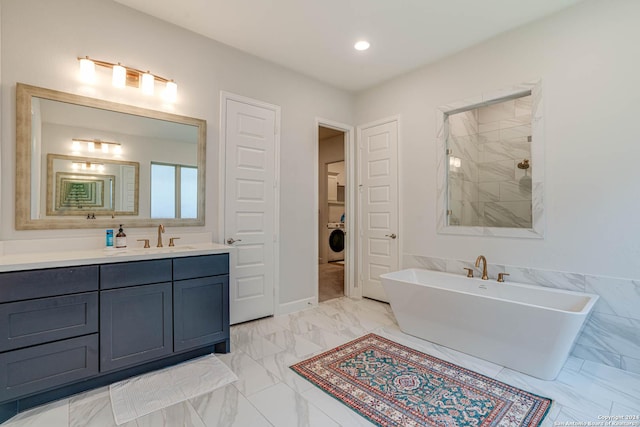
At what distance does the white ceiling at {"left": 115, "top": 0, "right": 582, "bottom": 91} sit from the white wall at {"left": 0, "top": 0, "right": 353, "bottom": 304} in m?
0.20

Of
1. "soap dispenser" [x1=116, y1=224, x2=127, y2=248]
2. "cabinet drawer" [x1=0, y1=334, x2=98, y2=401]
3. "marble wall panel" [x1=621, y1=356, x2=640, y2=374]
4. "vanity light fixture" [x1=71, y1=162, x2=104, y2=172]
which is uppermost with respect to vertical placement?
"vanity light fixture" [x1=71, y1=162, x2=104, y2=172]

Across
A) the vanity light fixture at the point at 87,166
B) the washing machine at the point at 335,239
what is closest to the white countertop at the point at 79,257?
the vanity light fixture at the point at 87,166

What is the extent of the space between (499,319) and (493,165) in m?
1.81

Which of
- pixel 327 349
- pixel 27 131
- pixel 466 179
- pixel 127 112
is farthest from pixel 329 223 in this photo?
pixel 27 131

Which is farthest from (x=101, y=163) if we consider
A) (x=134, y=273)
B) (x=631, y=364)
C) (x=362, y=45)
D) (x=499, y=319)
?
(x=631, y=364)

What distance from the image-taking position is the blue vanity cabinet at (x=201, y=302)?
2359 millimetres

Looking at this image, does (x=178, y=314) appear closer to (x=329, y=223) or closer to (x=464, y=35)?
(x=464, y=35)

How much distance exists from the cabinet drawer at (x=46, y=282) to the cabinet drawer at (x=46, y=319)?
1.5 inches

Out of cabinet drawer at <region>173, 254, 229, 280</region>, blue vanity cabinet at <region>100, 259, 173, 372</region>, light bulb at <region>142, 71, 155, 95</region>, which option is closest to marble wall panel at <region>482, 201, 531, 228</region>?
cabinet drawer at <region>173, 254, 229, 280</region>

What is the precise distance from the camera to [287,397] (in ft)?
6.46

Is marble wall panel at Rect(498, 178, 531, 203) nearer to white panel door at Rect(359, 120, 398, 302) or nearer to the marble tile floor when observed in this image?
white panel door at Rect(359, 120, 398, 302)

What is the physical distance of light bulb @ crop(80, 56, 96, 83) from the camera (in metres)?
2.35

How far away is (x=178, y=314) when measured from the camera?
235 centimetres

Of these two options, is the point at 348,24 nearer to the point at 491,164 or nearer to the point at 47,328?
the point at 491,164
